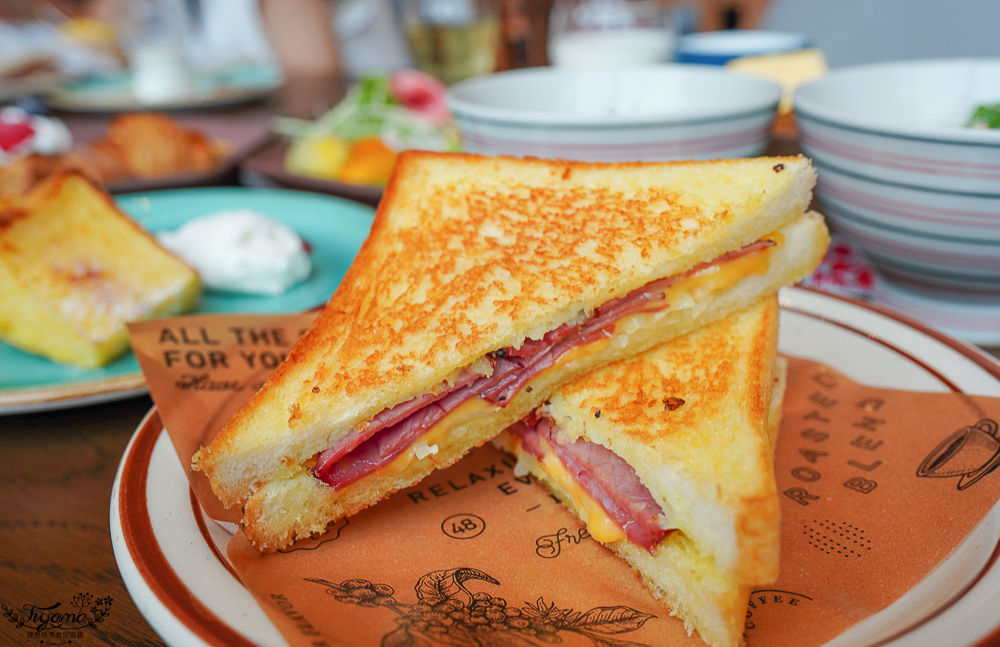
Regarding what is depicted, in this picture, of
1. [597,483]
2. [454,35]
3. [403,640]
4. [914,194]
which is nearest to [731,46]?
[454,35]

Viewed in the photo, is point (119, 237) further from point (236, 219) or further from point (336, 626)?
point (336, 626)

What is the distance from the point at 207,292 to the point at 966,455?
6.27 ft

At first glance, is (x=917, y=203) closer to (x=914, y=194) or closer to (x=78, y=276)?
(x=914, y=194)

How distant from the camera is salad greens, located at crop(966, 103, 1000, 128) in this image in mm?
1504

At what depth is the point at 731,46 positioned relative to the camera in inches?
134

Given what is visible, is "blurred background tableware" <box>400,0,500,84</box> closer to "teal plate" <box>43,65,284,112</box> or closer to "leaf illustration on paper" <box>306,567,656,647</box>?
"teal plate" <box>43,65,284,112</box>

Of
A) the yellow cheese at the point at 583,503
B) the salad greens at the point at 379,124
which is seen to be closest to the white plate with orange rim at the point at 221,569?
the yellow cheese at the point at 583,503

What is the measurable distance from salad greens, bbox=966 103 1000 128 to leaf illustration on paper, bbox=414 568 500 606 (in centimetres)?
159

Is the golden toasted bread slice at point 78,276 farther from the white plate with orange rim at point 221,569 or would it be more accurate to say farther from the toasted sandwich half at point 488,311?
the toasted sandwich half at point 488,311

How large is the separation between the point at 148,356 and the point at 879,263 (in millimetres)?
1721

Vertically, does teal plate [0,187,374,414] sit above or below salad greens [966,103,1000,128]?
below

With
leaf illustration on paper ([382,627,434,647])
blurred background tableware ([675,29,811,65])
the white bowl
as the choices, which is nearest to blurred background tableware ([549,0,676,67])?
blurred background tableware ([675,29,811,65])

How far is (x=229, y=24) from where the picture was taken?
21.7 ft

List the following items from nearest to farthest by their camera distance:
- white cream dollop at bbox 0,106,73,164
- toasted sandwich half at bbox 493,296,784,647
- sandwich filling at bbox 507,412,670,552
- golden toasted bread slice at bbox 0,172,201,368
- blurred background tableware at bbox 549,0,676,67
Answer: toasted sandwich half at bbox 493,296,784,647 < sandwich filling at bbox 507,412,670,552 < golden toasted bread slice at bbox 0,172,201,368 < blurred background tableware at bbox 549,0,676,67 < white cream dollop at bbox 0,106,73,164
